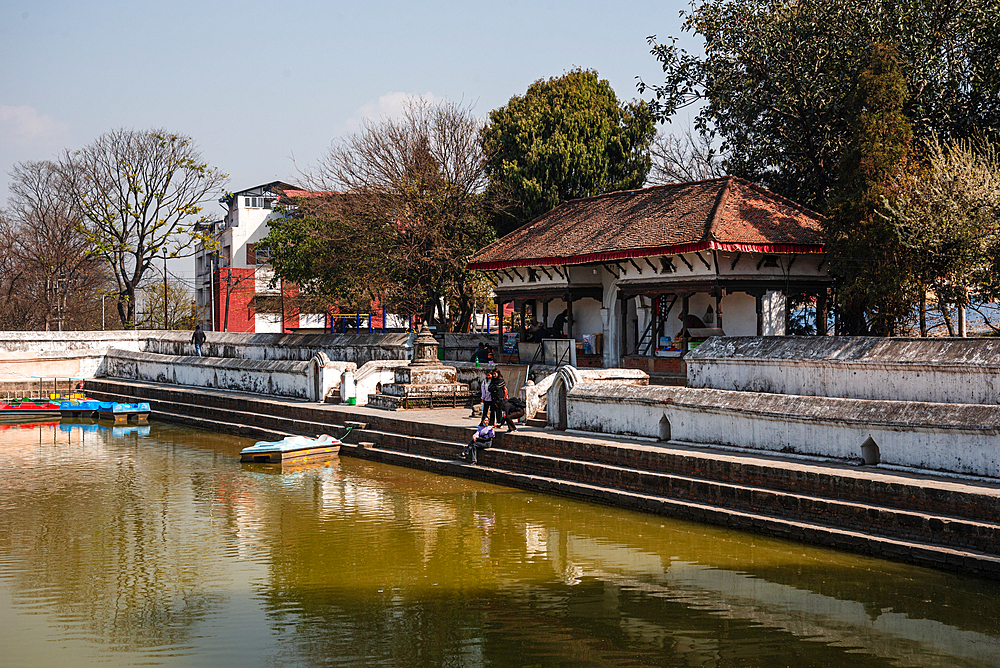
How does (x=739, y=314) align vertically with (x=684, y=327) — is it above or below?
above

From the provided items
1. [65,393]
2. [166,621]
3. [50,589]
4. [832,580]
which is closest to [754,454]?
[832,580]

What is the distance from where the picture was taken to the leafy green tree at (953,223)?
15.2 meters

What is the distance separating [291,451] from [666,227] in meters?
9.62

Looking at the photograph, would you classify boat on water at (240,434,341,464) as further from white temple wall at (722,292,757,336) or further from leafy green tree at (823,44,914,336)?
leafy green tree at (823,44,914,336)

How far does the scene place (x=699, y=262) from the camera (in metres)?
19.3

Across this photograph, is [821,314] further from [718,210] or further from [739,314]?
[718,210]

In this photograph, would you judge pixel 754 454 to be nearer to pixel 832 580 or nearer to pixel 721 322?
pixel 832 580

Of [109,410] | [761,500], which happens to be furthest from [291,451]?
[109,410]

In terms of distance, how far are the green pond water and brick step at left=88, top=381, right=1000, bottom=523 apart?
781mm

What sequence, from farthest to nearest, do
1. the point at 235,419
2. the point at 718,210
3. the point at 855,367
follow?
the point at 235,419
the point at 718,210
the point at 855,367

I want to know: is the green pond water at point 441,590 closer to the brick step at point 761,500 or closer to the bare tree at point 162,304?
the brick step at point 761,500

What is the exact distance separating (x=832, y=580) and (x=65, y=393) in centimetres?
3072

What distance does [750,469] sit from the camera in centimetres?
1177

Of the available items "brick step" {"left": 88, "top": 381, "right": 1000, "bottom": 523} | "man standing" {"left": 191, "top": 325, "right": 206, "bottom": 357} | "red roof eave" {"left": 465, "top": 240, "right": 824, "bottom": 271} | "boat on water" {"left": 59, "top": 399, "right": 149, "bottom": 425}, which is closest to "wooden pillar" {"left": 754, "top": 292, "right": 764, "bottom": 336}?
"red roof eave" {"left": 465, "top": 240, "right": 824, "bottom": 271}
